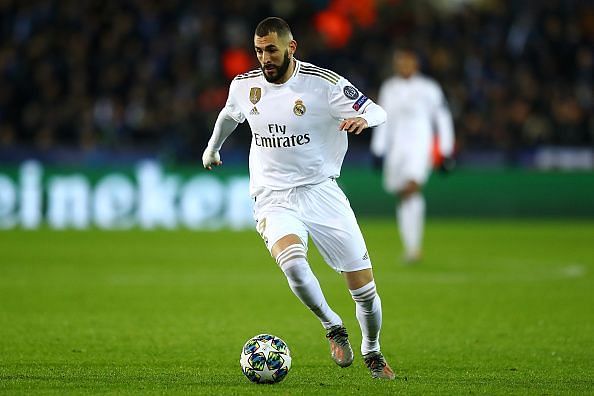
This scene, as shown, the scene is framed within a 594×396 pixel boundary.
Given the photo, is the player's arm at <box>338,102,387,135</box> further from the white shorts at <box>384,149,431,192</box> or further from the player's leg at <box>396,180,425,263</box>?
the white shorts at <box>384,149,431,192</box>

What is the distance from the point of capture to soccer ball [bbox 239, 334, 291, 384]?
6.67 meters

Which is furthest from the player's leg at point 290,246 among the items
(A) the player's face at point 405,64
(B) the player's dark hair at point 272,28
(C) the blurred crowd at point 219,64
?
(C) the blurred crowd at point 219,64

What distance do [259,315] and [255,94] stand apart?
12.0 feet

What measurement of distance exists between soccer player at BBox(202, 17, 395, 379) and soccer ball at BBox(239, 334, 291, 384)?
387 mm

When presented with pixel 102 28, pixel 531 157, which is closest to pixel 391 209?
pixel 531 157

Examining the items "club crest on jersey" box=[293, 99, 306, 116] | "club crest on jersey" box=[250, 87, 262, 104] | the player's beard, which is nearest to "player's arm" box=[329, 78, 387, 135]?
"club crest on jersey" box=[293, 99, 306, 116]

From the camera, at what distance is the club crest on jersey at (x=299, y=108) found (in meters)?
7.07

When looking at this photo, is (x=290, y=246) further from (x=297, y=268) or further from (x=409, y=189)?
(x=409, y=189)

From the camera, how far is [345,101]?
7086 millimetres

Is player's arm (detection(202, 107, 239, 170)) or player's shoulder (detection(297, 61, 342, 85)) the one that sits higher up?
player's shoulder (detection(297, 61, 342, 85))

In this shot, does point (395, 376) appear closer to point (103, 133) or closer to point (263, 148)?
point (263, 148)

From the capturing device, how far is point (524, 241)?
1817cm

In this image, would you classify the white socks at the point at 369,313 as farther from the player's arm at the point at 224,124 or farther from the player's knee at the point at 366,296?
the player's arm at the point at 224,124

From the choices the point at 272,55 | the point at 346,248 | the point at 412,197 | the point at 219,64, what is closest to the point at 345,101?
the point at 272,55
